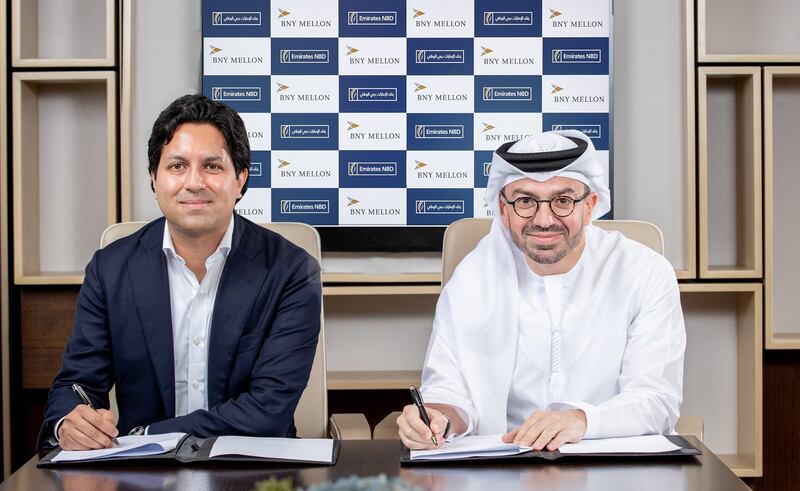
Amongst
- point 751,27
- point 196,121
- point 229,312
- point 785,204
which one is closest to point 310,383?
point 229,312

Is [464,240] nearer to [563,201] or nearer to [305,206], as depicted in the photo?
[563,201]

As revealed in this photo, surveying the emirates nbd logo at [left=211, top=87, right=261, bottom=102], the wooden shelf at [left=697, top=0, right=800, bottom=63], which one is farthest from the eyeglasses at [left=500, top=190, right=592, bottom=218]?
the wooden shelf at [left=697, top=0, right=800, bottom=63]

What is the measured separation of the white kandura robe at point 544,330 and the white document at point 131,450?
659 millimetres

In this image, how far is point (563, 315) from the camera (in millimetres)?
2172

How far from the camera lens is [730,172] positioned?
129 inches

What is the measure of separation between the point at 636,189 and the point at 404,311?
3.21 ft

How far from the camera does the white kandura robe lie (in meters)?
2.08

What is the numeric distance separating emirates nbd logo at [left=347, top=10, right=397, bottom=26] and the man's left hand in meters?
1.90

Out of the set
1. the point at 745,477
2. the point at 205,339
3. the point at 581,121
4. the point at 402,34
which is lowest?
the point at 745,477

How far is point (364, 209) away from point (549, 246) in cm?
116

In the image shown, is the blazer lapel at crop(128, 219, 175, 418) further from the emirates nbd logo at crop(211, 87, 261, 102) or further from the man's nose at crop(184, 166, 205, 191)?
the emirates nbd logo at crop(211, 87, 261, 102)

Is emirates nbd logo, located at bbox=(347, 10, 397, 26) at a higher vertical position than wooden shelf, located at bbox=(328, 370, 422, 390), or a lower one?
higher

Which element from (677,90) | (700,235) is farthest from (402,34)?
(700,235)

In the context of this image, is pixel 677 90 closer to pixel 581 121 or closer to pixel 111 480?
pixel 581 121
